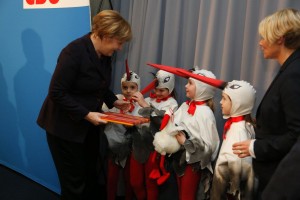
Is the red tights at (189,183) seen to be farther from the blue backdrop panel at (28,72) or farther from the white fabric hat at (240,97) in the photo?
the blue backdrop panel at (28,72)

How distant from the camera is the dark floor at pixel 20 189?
8.25ft

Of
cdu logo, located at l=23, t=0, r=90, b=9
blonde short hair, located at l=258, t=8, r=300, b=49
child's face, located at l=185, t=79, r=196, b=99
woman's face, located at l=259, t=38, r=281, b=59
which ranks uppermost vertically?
cdu logo, located at l=23, t=0, r=90, b=9

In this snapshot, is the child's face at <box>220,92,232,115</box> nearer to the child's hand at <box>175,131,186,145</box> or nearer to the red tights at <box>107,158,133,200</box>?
the child's hand at <box>175,131,186,145</box>

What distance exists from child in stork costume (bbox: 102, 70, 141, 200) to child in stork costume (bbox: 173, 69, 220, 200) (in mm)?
395

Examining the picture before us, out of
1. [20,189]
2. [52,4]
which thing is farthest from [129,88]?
[20,189]

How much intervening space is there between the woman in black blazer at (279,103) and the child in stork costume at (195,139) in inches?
15.0

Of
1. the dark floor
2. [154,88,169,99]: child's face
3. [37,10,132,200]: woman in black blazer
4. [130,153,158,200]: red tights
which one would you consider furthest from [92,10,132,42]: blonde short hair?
the dark floor

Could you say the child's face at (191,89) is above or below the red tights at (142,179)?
above

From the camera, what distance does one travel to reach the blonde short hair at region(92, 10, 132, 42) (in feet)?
5.41

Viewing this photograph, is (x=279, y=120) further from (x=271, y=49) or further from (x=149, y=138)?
(x=149, y=138)

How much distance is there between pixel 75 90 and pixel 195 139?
71 cm

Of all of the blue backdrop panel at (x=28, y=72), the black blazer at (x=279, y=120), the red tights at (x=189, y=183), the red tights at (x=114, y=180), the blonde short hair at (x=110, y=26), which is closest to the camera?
the black blazer at (x=279, y=120)

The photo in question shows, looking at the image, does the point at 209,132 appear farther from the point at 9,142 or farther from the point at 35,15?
the point at 9,142

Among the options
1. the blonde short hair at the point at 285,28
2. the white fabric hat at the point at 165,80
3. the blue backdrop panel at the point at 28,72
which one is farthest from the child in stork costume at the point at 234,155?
the blue backdrop panel at the point at 28,72
